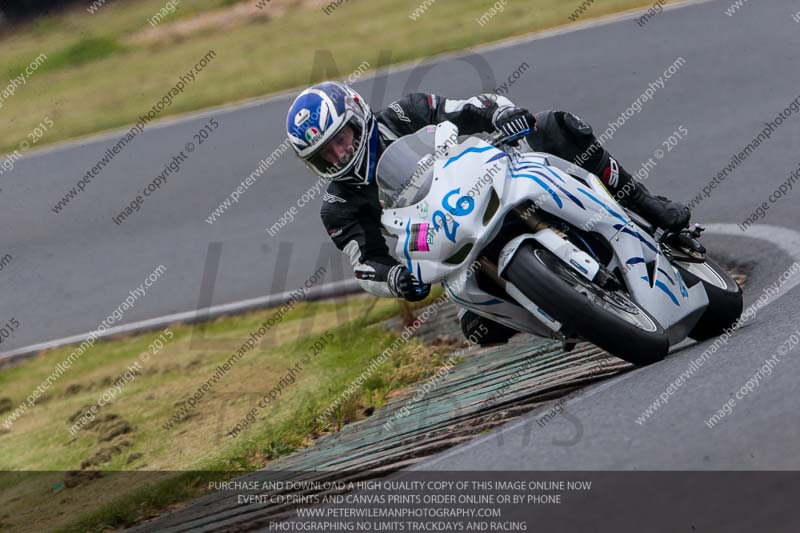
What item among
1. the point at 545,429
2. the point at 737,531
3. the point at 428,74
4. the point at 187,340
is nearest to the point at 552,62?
the point at 428,74

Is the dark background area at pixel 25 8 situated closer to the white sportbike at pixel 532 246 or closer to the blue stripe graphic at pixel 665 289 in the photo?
the white sportbike at pixel 532 246

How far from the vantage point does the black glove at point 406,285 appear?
5.38m

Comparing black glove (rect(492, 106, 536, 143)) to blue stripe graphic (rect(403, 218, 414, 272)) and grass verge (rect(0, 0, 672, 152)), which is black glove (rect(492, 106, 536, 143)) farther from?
grass verge (rect(0, 0, 672, 152))

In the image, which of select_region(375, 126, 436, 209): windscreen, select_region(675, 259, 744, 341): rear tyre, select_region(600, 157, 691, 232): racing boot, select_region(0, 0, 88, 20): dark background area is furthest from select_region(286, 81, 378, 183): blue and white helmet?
select_region(0, 0, 88, 20): dark background area

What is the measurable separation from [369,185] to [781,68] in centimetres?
568

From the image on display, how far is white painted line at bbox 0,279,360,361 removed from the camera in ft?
30.5

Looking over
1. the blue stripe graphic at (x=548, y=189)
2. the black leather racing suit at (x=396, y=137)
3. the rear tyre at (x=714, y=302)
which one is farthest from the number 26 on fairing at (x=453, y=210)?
the rear tyre at (x=714, y=302)

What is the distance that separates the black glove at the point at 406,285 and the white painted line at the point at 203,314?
374 cm

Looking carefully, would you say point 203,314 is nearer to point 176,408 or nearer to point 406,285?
point 176,408

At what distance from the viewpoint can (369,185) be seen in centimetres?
600

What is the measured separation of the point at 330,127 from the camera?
5477mm

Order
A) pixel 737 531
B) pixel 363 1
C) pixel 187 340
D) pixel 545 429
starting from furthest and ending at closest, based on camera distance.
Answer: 1. pixel 363 1
2. pixel 187 340
3. pixel 545 429
4. pixel 737 531

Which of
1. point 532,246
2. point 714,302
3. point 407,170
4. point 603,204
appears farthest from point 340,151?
point 714,302

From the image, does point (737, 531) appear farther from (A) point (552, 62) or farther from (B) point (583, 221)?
(A) point (552, 62)
